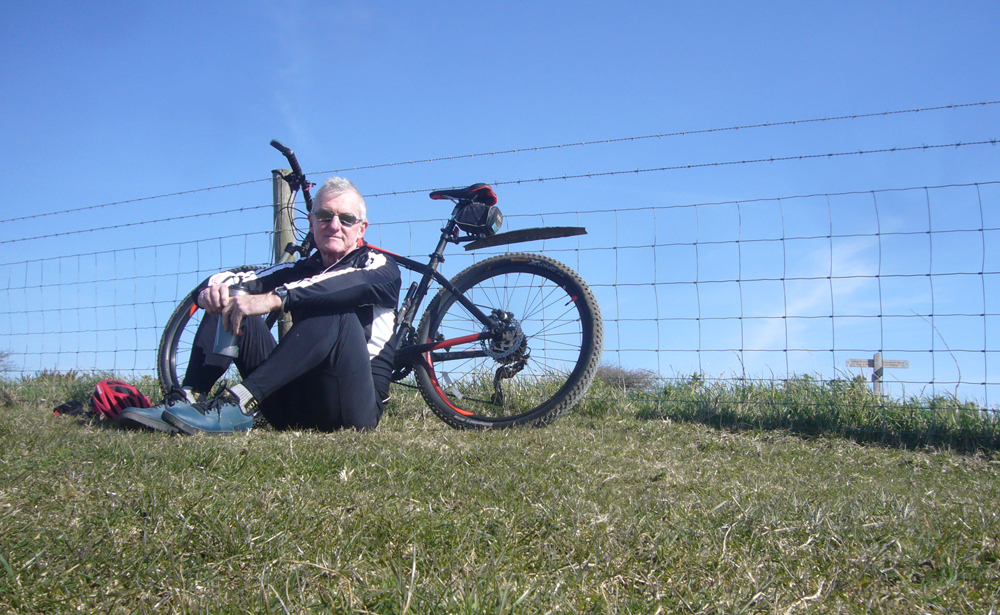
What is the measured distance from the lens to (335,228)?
10.2 ft

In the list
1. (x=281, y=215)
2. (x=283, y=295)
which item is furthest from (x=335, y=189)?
(x=281, y=215)

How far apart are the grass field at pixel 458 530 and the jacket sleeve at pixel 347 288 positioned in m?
0.55

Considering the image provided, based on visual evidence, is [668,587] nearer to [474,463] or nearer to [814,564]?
[814,564]

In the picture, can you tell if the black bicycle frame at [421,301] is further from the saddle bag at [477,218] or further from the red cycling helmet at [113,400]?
the red cycling helmet at [113,400]

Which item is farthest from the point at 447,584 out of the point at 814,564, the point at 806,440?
the point at 806,440

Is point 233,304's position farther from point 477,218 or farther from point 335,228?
point 477,218

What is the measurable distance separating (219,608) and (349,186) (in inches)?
93.4

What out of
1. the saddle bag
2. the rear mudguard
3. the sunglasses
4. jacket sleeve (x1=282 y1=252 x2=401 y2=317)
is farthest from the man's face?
the rear mudguard

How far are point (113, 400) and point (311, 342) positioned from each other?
3.26 feet

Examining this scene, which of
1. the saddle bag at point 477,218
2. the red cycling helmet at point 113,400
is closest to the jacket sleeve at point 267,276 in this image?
the red cycling helmet at point 113,400

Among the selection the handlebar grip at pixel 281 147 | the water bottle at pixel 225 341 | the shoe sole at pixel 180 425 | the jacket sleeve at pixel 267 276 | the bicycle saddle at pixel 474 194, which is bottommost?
the shoe sole at pixel 180 425

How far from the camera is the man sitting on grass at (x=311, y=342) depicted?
2.68 metres

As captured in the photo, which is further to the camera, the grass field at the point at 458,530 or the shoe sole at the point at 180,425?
the shoe sole at the point at 180,425

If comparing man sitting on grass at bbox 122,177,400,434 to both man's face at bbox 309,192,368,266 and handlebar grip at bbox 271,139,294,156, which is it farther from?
handlebar grip at bbox 271,139,294,156
